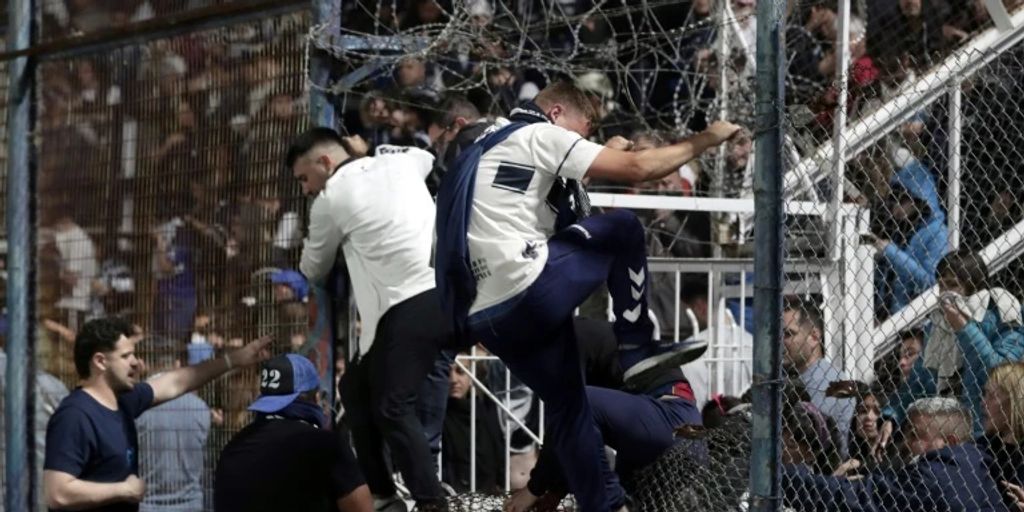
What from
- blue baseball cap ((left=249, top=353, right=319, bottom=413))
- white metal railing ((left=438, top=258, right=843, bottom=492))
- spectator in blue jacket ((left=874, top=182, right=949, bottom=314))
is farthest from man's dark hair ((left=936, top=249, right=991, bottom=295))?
blue baseball cap ((left=249, top=353, right=319, bottom=413))

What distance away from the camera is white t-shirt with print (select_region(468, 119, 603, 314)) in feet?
24.0

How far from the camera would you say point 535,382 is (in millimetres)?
7480

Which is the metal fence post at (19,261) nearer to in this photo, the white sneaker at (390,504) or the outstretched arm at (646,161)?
the white sneaker at (390,504)

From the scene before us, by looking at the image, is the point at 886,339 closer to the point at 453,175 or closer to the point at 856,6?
the point at 453,175

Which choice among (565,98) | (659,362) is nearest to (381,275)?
(565,98)

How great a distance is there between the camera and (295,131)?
9.38 metres

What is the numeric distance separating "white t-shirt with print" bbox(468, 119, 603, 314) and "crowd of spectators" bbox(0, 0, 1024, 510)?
4.33ft

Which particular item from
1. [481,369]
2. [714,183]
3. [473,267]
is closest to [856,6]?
[714,183]

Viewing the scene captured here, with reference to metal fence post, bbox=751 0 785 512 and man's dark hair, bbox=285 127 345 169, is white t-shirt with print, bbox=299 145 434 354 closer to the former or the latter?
man's dark hair, bbox=285 127 345 169

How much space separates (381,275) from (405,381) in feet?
1.75

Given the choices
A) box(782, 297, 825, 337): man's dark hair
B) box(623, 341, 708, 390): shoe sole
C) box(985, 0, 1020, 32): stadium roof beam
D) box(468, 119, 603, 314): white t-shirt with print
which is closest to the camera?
box(468, 119, 603, 314): white t-shirt with print

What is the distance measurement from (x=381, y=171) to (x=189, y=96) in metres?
1.57

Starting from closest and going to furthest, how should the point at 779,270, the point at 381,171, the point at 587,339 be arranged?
the point at 779,270
the point at 587,339
the point at 381,171

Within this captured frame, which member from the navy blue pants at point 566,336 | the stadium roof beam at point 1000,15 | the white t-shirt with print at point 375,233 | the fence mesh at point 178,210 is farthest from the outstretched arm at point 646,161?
the stadium roof beam at point 1000,15
